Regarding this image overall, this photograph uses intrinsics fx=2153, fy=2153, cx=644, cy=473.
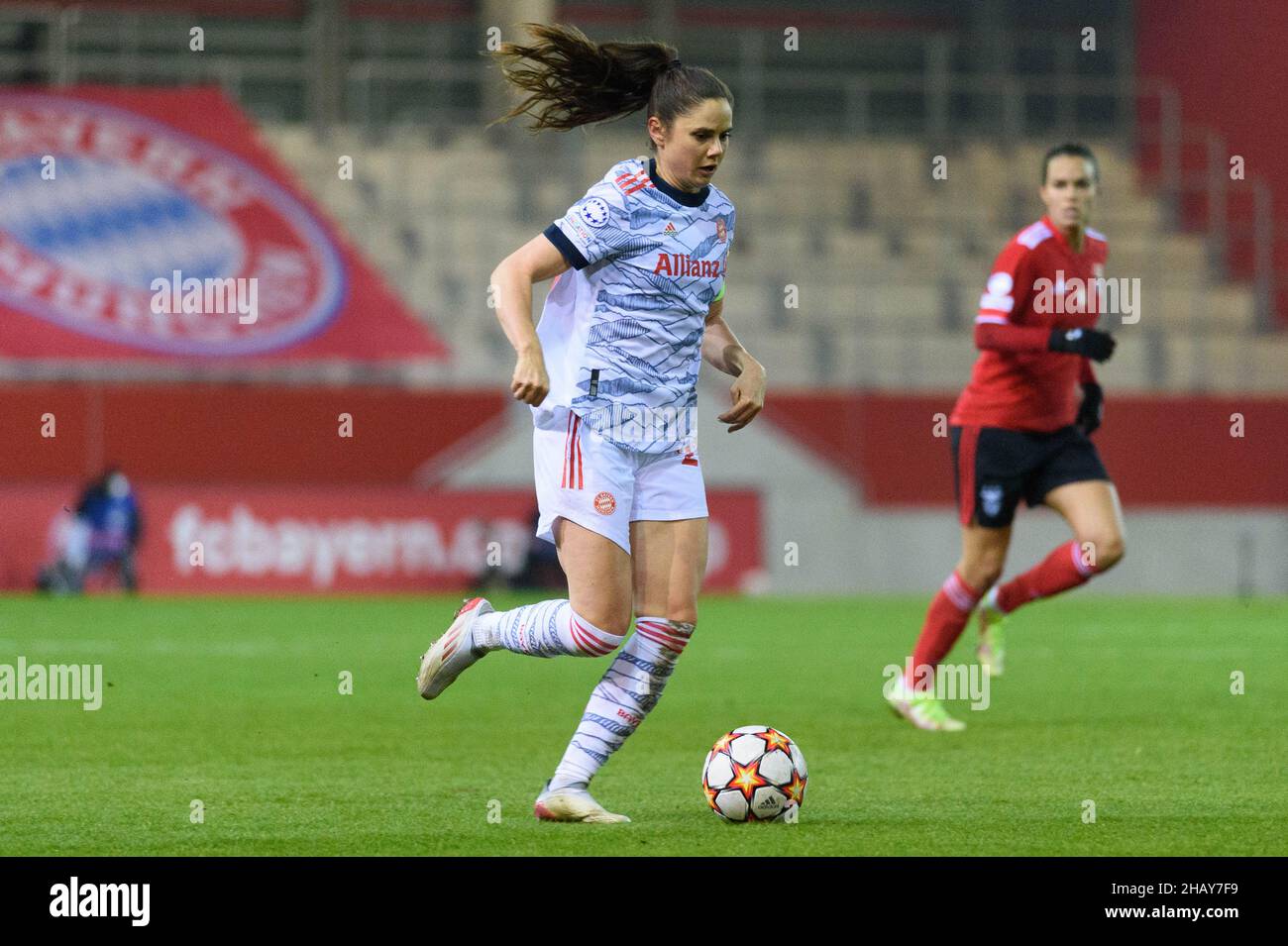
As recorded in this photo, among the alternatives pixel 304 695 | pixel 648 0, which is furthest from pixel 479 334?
pixel 304 695

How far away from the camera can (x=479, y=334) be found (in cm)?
2498

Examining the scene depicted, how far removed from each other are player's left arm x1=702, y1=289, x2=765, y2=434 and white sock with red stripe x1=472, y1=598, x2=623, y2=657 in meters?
0.71

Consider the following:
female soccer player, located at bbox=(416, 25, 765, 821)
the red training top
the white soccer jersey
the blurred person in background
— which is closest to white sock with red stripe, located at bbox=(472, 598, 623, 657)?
female soccer player, located at bbox=(416, 25, 765, 821)

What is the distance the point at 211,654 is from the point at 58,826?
7.31 meters

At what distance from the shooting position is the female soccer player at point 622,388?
6.14 m

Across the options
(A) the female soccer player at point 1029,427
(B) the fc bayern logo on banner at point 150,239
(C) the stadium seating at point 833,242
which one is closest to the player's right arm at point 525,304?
(A) the female soccer player at point 1029,427

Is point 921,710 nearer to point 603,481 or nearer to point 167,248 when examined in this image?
point 603,481

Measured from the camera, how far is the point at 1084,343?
873cm

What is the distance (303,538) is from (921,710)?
42.0 ft

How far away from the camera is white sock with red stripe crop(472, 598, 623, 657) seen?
6156mm

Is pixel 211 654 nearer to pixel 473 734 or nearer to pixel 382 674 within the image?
pixel 382 674

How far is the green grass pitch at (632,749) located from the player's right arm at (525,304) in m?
1.21

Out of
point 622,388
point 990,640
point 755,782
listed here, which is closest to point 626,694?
point 755,782

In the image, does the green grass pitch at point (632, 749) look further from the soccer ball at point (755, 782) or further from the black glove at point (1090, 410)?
the black glove at point (1090, 410)
